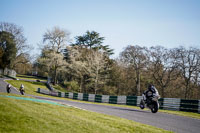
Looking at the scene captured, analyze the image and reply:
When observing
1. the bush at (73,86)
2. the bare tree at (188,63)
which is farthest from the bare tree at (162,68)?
the bush at (73,86)

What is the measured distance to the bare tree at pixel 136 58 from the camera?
4553 centimetres

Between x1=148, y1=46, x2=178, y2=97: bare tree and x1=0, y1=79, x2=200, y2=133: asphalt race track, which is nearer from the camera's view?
x1=0, y1=79, x2=200, y2=133: asphalt race track

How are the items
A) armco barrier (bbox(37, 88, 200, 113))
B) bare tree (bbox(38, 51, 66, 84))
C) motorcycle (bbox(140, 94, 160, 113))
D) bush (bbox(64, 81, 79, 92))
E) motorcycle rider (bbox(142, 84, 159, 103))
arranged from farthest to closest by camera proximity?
bush (bbox(64, 81, 79, 92)) < bare tree (bbox(38, 51, 66, 84)) < armco barrier (bbox(37, 88, 200, 113)) < motorcycle rider (bbox(142, 84, 159, 103)) < motorcycle (bbox(140, 94, 160, 113))

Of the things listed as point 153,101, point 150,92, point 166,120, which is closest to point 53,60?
point 150,92

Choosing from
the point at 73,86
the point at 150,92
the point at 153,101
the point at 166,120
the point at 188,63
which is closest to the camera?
the point at 166,120

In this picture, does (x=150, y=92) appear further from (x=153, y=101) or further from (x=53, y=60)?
(x=53, y=60)

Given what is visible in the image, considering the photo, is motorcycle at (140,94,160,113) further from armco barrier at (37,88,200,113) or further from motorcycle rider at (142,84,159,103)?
armco barrier at (37,88,200,113)

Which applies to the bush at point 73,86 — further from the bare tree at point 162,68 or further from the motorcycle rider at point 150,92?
the motorcycle rider at point 150,92

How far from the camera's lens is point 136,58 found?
4659 cm

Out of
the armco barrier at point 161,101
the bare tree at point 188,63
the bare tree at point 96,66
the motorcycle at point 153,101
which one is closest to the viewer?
the motorcycle at point 153,101

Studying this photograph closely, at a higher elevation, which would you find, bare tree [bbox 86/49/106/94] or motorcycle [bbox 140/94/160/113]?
bare tree [bbox 86/49/106/94]

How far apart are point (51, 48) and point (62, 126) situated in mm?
48466

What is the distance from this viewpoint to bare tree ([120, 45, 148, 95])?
4553 centimetres

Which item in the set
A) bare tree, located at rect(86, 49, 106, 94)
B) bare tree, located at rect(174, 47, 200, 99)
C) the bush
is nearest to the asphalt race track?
bare tree, located at rect(174, 47, 200, 99)
